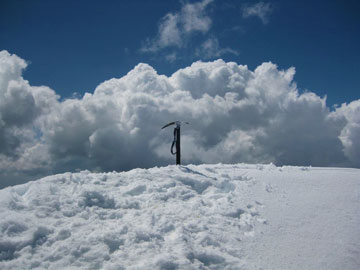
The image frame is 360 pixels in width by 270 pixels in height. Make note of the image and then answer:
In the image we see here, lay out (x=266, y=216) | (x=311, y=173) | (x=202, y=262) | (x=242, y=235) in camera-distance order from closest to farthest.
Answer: (x=202, y=262) < (x=242, y=235) < (x=266, y=216) < (x=311, y=173)

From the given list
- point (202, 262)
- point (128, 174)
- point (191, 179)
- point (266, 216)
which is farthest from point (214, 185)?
point (202, 262)

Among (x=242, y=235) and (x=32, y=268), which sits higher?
(x=242, y=235)

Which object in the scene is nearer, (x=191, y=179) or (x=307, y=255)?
(x=307, y=255)

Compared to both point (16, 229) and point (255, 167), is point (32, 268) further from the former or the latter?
point (255, 167)

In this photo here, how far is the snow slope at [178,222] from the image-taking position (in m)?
6.53

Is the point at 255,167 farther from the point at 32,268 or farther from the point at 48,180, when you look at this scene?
the point at 32,268

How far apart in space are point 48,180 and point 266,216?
7.62 meters

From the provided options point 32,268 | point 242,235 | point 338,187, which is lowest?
point 32,268

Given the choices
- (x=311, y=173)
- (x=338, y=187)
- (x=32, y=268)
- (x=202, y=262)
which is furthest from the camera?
(x=311, y=173)

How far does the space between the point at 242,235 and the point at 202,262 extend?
1.65 m

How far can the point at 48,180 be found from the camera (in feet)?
31.3

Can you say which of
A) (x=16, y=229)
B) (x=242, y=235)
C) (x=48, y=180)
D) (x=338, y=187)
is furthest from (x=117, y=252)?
(x=338, y=187)

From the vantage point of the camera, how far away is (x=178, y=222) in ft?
26.0

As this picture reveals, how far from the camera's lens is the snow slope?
6531 millimetres
